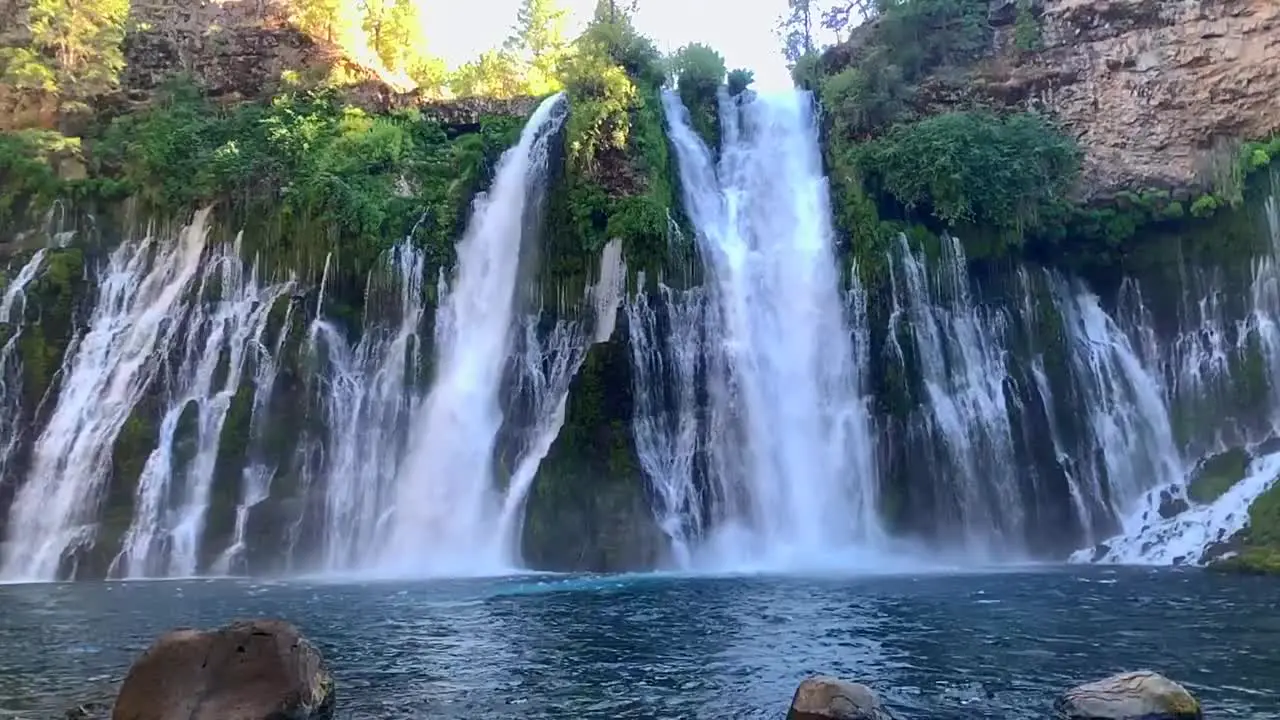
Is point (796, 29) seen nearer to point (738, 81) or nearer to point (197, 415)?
point (738, 81)

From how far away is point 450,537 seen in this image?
2339cm

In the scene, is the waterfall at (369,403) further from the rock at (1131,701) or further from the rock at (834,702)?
the rock at (1131,701)

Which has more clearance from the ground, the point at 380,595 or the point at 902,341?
the point at 902,341

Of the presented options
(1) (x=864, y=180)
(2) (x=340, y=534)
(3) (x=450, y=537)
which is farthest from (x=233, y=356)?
(1) (x=864, y=180)

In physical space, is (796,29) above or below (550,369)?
above

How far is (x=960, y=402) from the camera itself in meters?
24.9

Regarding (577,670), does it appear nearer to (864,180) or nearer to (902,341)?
(902,341)

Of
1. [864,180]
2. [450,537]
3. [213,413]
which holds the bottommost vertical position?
[450,537]

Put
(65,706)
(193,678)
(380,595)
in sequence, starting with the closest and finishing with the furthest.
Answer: (193,678) → (65,706) → (380,595)

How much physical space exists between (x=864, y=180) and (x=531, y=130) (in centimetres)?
999

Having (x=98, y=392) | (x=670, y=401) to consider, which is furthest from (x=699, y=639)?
(x=98, y=392)

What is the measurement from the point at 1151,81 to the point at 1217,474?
1190cm

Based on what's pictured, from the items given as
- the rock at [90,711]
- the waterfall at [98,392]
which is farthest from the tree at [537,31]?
the rock at [90,711]

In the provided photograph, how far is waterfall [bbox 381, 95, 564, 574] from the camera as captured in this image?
76.6ft
